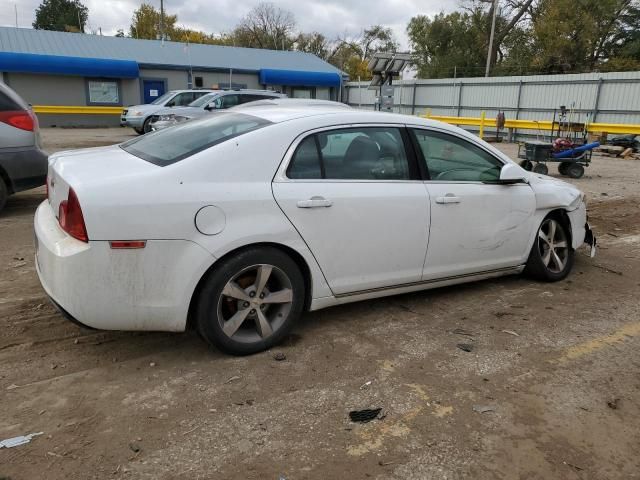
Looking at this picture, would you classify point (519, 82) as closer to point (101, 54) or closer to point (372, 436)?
point (101, 54)

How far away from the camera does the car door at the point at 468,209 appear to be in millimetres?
4059

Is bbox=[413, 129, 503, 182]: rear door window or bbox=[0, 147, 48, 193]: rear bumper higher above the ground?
bbox=[413, 129, 503, 182]: rear door window

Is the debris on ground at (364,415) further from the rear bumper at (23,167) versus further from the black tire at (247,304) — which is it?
the rear bumper at (23,167)

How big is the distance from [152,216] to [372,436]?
64.4 inches

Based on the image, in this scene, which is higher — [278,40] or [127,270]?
[278,40]

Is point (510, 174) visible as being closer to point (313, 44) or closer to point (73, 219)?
point (73, 219)

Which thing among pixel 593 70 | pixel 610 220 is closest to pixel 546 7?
pixel 593 70

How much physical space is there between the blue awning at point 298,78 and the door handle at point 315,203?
28.7 metres

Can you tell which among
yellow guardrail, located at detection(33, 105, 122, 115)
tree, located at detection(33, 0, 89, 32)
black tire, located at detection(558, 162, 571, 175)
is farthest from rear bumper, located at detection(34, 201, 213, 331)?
tree, located at detection(33, 0, 89, 32)

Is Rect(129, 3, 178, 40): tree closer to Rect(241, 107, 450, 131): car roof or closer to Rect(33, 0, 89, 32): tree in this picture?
Rect(33, 0, 89, 32): tree

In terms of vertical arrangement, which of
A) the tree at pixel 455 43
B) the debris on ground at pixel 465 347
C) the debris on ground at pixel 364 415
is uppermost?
the tree at pixel 455 43

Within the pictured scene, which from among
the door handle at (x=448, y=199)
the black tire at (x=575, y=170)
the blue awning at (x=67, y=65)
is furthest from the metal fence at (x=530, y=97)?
the door handle at (x=448, y=199)

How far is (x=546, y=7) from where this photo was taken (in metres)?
40.8

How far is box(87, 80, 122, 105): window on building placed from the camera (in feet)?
90.4
